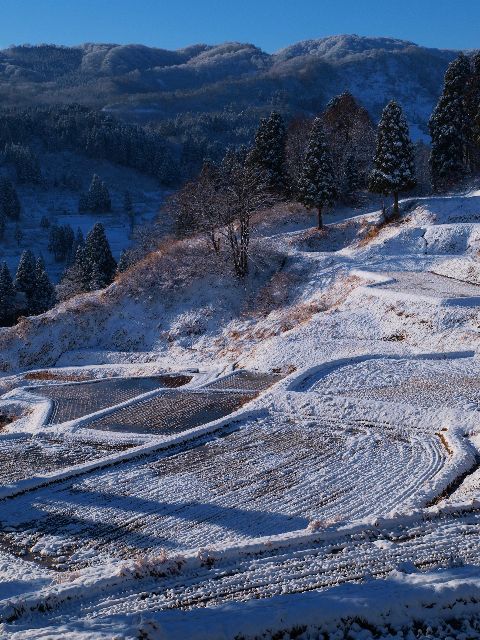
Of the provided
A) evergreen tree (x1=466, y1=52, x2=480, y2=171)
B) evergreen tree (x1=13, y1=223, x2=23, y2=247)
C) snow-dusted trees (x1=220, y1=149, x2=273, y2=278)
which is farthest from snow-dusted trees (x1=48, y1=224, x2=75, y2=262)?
evergreen tree (x1=466, y1=52, x2=480, y2=171)

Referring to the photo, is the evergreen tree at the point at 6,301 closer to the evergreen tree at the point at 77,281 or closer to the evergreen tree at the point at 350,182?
the evergreen tree at the point at 77,281

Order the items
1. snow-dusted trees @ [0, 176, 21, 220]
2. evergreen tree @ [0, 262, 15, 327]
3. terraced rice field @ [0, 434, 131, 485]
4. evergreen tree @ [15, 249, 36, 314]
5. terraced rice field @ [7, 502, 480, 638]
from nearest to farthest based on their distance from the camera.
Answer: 1. terraced rice field @ [7, 502, 480, 638]
2. terraced rice field @ [0, 434, 131, 485]
3. evergreen tree @ [0, 262, 15, 327]
4. evergreen tree @ [15, 249, 36, 314]
5. snow-dusted trees @ [0, 176, 21, 220]

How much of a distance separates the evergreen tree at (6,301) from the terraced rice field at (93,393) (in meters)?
26.3

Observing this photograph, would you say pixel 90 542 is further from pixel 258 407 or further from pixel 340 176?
pixel 340 176

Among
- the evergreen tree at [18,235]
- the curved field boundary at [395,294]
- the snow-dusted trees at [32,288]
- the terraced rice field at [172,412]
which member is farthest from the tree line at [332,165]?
the evergreen tree at [18,235]

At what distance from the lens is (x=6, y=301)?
47.8 meters

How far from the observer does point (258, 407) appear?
16.7m

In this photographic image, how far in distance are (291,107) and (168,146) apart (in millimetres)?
61563

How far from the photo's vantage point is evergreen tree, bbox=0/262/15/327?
47500mm

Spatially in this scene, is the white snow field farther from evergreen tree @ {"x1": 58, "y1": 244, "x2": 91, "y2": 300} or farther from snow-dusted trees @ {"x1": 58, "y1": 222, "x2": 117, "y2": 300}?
snow-dusted trees @ {"x1": 58, "y1": 222, "x2": 117, "y2": 300}

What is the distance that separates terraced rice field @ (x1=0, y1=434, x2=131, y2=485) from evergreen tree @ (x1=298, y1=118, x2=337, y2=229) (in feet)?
80.0

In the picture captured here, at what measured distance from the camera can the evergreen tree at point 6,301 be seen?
4750 centimetres

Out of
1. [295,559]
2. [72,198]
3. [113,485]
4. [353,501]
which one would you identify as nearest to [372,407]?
[353,501]

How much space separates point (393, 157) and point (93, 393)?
2243cm
